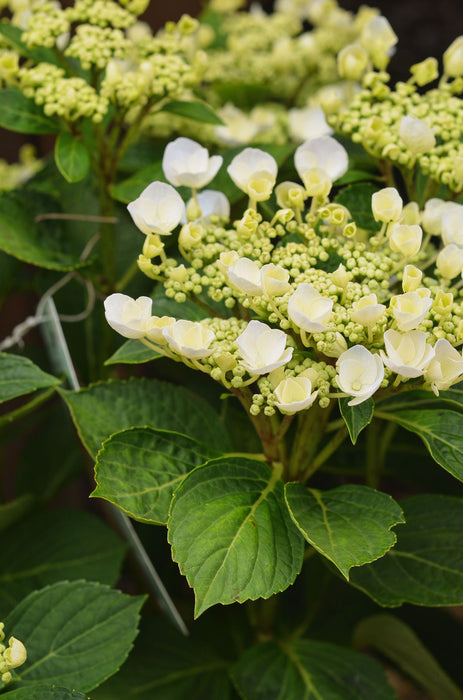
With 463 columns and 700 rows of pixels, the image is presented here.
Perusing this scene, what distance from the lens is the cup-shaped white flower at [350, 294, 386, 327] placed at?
509 millimetres

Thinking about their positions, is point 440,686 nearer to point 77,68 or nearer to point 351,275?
point 351,275

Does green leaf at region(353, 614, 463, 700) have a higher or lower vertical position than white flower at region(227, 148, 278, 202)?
lower

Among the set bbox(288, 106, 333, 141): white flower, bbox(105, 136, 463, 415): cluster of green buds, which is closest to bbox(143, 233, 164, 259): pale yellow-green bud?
bbox(105, 136, 463, 415): cluster of green buds

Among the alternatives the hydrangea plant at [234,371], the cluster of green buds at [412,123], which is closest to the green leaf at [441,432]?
the hydrangea plant at [234,371]

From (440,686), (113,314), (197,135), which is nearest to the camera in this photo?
(113,314)

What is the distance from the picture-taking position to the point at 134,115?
918mm

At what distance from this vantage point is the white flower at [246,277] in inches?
20.7

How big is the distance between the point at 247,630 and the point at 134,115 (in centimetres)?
66

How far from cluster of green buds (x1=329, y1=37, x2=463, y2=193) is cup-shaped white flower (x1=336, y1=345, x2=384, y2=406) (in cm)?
24

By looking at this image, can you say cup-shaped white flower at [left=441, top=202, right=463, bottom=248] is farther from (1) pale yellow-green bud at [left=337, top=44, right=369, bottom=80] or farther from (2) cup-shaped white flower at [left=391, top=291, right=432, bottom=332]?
(1) pale yellow-green bud at [left=337, top=44, right=369, bottom=80]

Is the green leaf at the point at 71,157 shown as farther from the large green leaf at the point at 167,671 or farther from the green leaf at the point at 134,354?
the large green leaf at the point at 167,671

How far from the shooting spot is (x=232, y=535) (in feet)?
1.81

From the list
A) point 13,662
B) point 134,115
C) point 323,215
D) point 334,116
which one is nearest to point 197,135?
point 134,115

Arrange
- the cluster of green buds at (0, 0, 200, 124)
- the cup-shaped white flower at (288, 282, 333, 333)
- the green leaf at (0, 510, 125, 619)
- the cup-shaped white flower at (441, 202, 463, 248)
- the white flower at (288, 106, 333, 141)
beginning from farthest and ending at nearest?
the white flower at (288, 106, 333, 141) < the green leaf at (0, 510, 125, 619) < the cluster of green buds at (0, 0, 200, 124) < the cup-shaped white flower at (441, 202, 463, 248) < the cup-shaped white flower at (288, 282, 333, 333)
